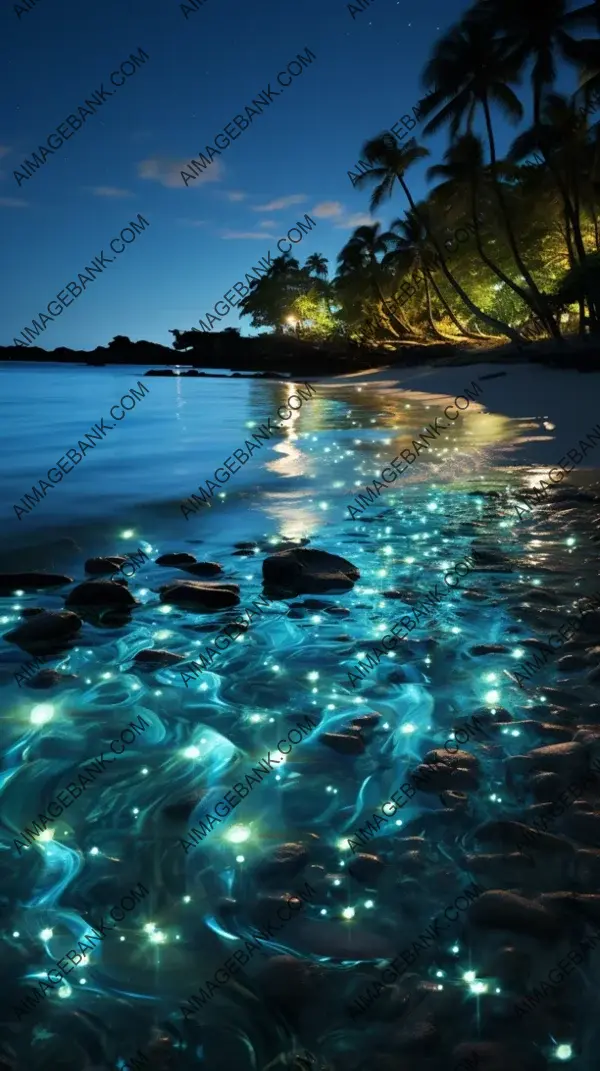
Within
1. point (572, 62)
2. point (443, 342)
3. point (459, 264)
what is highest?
point (572, 62)

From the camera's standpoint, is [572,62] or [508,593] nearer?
[508,593]

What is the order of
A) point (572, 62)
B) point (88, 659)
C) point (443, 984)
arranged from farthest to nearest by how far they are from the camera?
point (572, 62)
point (88, 659)
point (443, 984)

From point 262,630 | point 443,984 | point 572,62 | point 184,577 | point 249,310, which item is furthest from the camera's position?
point 249,310

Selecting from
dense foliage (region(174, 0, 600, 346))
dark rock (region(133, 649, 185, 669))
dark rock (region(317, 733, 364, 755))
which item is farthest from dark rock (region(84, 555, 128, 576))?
dense foliage (region(174, 0, 600, 346))

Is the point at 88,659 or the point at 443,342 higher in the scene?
the point at 443,342

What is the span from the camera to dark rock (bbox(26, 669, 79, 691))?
10.1 ft

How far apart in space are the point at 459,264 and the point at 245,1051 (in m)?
50.5

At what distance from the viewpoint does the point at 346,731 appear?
269 cm

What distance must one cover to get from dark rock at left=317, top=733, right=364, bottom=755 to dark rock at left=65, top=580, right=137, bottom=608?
188 centimetres

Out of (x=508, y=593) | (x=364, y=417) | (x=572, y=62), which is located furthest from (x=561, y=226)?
(x=508, y=593)

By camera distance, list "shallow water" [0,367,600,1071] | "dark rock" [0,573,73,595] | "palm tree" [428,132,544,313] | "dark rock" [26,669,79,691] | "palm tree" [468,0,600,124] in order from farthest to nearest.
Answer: "palm tree" [428,132,544,313] → "palm tree" [468,0,600,124] → "dark rock" [0,573,73,595] → "dark rock" [26,669,79,691] → "shallow water" [0,367,600,1071]

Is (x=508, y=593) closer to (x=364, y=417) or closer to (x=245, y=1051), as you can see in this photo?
(x=245, y=1051)

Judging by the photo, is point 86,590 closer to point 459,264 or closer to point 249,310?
point 459,264

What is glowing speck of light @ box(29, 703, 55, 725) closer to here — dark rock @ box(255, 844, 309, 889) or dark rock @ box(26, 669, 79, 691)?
dark rock @ box(26, 669, 79, 691)
